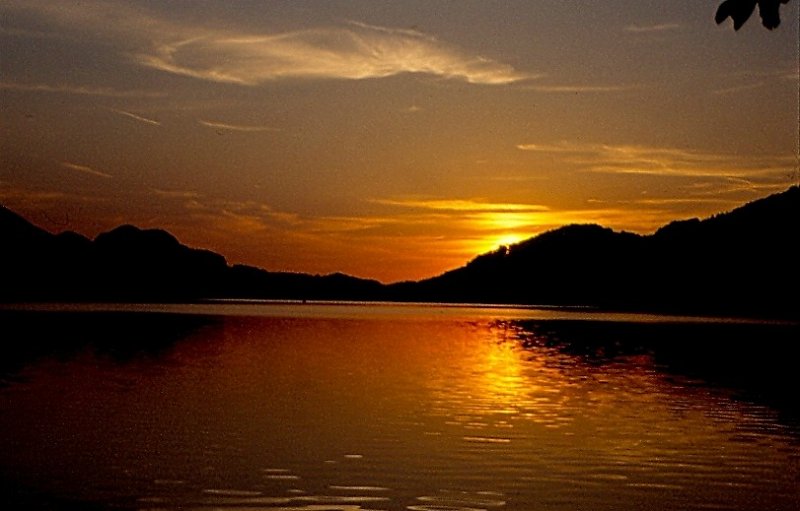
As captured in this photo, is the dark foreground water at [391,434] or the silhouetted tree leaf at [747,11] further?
the dark foreground water at [391,434]

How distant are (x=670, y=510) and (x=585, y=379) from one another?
31.3m

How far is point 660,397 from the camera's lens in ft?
145

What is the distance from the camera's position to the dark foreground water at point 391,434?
22250 mm

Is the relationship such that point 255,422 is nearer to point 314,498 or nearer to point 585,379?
point 314,498

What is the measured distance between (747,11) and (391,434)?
83.0 feet

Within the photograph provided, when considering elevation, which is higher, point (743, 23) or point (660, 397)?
point (743, 23)

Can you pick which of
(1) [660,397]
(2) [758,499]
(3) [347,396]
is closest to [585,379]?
(1) [660,397]

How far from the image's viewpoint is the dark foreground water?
73.0 feet

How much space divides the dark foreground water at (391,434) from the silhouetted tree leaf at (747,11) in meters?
15.2

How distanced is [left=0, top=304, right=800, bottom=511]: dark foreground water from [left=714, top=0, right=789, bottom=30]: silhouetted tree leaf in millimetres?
15171

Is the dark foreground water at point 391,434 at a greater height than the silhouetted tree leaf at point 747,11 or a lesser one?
lesser

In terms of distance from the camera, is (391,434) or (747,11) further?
(391,434)

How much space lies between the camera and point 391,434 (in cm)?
3138

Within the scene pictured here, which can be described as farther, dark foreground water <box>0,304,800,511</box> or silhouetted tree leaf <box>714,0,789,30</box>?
dark foreground water <box>0,304,800,511</box>
